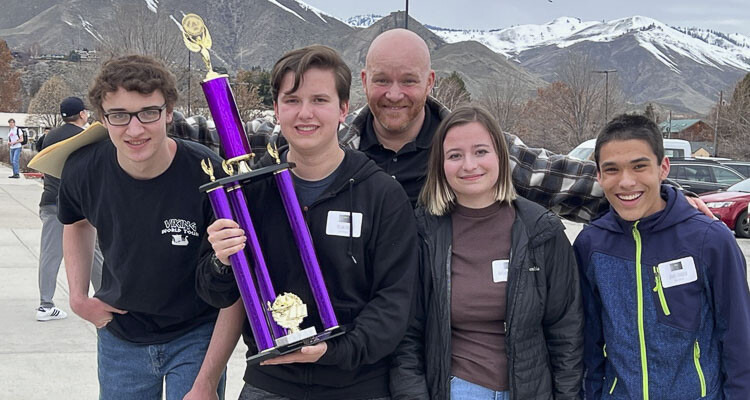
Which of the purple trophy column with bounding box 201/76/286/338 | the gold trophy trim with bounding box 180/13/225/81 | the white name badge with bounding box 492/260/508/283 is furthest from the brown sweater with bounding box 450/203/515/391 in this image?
the gold trophy trim with bounding box 180/13/225/81

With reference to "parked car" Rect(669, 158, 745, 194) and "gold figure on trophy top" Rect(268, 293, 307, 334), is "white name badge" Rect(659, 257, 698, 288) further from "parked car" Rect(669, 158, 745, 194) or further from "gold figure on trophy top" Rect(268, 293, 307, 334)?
"parked car" Rect(669, 158, 745, 194)

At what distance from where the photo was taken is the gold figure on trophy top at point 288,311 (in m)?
2.23

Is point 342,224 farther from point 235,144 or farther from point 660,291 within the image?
point 660,291

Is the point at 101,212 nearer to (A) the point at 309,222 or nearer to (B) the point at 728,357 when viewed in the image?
(A) the point at 309,222

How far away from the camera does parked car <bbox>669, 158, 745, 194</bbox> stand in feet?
54.9

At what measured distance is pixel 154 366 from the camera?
2.88 m

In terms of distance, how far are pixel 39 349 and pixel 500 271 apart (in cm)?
464

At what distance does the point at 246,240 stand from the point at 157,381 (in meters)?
1.06

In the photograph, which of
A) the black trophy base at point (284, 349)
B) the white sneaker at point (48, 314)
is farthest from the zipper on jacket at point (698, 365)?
the white sneaker at point (48, 314)

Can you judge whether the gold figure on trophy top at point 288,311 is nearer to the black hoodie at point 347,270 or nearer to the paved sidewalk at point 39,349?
the black hoodie at point 347,270

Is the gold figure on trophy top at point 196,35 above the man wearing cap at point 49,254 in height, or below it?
above

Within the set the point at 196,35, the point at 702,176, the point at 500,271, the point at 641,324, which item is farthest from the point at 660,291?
the point at 702,176

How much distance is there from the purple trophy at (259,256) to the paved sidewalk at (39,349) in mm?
2990

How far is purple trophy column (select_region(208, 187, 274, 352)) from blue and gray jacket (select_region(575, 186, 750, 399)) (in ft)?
4.53
